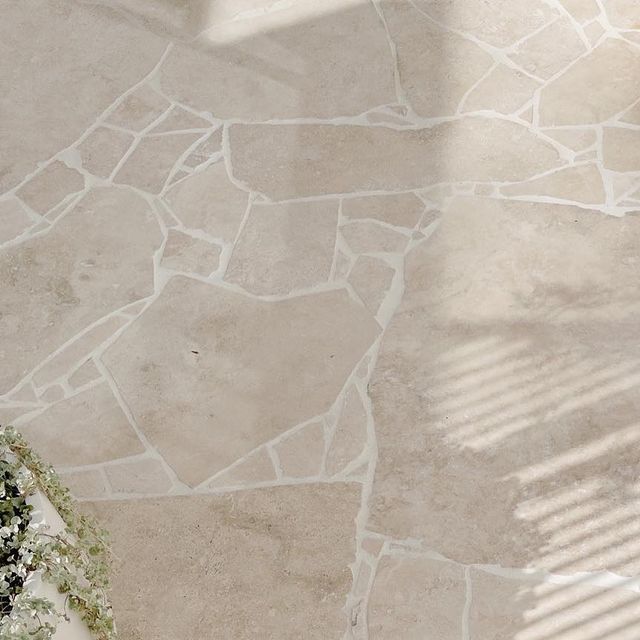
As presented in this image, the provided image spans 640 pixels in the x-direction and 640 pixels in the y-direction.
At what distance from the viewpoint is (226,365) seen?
153 inches

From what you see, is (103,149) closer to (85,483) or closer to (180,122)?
(180,122)

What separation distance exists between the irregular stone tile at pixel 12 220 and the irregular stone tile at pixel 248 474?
149 centimetres

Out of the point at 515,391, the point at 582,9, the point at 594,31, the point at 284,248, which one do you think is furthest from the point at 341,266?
the point at 582,9

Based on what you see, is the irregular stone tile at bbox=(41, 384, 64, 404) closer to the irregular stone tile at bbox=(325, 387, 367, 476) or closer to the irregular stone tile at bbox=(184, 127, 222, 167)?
the irregular stone tile at bbox=(325, 387, 367, 476)

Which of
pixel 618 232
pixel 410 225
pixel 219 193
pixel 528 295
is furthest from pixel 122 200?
pixel 618 232

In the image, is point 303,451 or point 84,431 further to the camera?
point 84,431

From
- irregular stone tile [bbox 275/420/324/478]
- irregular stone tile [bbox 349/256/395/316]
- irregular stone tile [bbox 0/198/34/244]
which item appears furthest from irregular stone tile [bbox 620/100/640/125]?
irregular stone tile [bbox 0/198/34/244]

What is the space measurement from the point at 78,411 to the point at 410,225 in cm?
152

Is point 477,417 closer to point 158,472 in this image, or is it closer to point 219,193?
point 158,472

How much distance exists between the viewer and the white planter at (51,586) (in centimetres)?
238

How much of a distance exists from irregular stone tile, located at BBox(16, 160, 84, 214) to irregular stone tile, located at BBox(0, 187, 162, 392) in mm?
97

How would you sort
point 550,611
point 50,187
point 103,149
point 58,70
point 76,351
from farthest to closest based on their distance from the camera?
point 58,70
point 103,149
point 50,187
point 76,351
point 550,611

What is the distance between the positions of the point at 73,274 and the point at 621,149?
2.36m

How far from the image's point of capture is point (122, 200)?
4.40 metres
